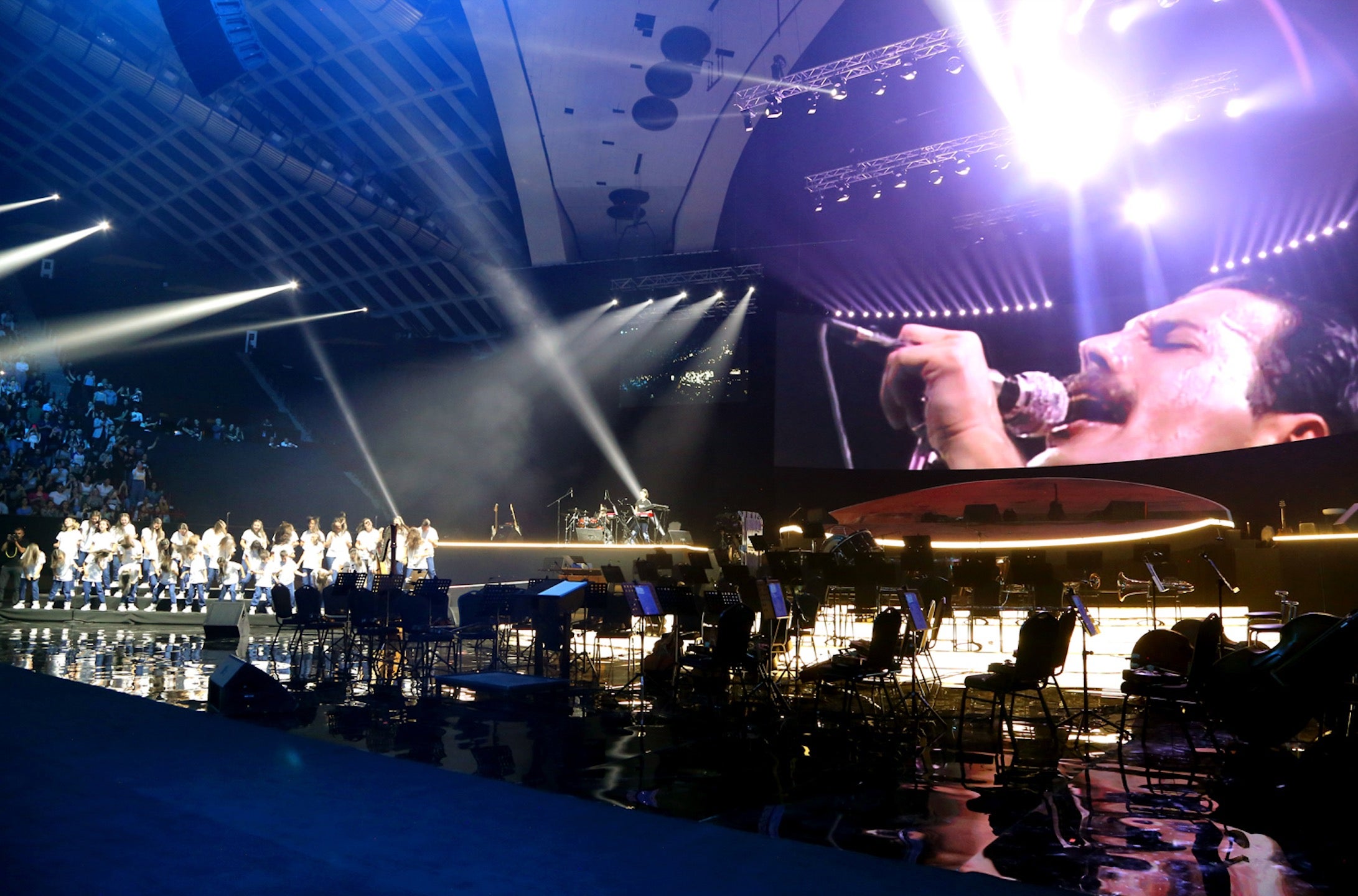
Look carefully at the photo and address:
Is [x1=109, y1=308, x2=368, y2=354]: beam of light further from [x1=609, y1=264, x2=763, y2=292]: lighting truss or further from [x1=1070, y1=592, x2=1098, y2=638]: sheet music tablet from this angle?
[x1=1070, y1=592, x2=1098, y2=638]: sheet music tablet

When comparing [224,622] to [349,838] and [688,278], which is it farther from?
[688,278]

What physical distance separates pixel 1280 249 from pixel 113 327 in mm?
22666

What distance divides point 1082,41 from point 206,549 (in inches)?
581

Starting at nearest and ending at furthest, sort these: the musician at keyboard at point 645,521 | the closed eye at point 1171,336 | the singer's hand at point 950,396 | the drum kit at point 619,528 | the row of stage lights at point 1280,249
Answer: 1. the row of stage lights at point 1280,249
2. the closed eye at point 1171,336
3. the singer's hand at point 950,396
4. the drum kit at point 619,528
5. the musician at keyboard at point 645,521

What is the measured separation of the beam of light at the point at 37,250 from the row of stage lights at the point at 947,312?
1616cm

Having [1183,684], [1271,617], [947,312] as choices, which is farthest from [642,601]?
[947,312]

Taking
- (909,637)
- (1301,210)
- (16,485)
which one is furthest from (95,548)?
(1301,210)

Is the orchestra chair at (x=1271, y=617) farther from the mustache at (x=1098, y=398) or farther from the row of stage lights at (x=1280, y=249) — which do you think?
the row of stage lights at (x=1280, y=249)

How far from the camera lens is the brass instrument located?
11.3 m

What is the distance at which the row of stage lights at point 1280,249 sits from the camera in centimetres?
1238

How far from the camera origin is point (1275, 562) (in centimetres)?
1199

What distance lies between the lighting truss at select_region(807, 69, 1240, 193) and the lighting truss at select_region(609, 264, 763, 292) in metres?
2.20

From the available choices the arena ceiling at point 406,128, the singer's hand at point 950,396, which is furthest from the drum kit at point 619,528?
the arena ceiling at point 406,128

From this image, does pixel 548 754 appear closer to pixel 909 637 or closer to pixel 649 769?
pixel 649 769
